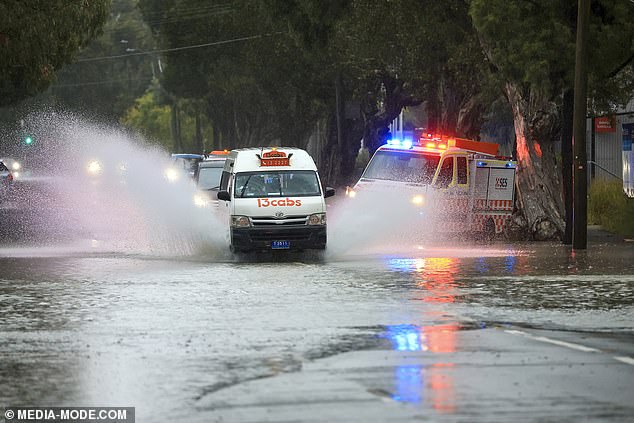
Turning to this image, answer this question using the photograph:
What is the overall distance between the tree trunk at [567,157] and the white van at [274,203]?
20.6 feet

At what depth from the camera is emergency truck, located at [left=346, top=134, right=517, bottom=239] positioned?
101 feet

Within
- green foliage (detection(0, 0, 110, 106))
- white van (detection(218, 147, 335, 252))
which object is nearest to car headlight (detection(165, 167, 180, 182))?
green foliage (detection(0, 0, 110, 106))

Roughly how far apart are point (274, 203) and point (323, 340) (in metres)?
10.9

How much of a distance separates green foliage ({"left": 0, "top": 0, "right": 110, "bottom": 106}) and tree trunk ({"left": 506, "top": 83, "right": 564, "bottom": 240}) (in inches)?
674

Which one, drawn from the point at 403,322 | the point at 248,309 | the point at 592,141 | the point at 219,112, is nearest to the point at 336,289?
the point at 248,309

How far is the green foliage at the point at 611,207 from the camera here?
31.8 m

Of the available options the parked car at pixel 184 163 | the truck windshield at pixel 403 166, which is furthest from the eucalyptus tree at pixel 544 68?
the parked car at pixel 184 163

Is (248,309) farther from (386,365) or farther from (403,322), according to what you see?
(386,365)

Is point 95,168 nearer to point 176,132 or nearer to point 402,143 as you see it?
point 402,143

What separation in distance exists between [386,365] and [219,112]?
80852mm

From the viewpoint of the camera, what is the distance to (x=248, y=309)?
52.1 ft

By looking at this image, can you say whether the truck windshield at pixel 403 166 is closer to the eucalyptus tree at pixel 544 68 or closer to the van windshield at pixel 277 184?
the eucalyptus tree at pixel 544 68

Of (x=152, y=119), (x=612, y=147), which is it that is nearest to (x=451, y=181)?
(x=612, y=147)

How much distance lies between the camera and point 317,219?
23.8 metres
